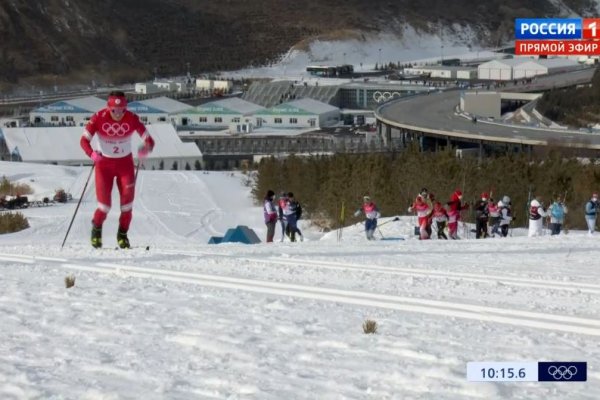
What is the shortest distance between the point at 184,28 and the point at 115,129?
4828 inches

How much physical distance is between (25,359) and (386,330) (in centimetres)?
189

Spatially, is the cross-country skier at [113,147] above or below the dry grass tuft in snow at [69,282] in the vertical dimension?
above

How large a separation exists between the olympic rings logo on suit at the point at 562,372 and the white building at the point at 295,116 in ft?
235

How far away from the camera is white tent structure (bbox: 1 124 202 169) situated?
58.9 metres

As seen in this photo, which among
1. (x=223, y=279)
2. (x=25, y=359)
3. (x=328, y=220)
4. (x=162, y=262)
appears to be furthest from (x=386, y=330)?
(x=328, y=220)

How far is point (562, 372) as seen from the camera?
15.7ft

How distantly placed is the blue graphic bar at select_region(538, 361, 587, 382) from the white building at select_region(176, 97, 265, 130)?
233 feet

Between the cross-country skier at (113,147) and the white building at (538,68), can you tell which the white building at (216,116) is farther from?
the cross-country skier at (113,147)

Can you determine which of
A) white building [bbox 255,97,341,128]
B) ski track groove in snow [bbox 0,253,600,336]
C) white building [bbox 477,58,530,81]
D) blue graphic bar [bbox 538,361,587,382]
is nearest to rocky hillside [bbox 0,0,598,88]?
white building [bbox 477,58,530,81]

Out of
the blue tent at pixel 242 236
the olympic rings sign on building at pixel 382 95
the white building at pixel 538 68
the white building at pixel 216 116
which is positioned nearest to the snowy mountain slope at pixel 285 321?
the blue tent at pixel 242 236

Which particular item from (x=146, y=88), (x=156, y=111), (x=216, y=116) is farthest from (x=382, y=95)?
(x=156, y=111)

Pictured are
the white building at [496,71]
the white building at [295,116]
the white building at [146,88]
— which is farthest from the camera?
the white building at [496,71]

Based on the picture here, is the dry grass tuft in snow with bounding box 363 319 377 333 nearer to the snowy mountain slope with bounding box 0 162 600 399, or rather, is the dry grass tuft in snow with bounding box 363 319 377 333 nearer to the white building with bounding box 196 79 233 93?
the snowy mountain slope with bounding box 0 162 600 399

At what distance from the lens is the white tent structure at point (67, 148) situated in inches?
2319
